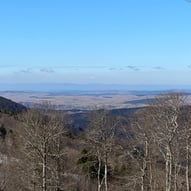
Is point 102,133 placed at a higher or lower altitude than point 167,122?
lower

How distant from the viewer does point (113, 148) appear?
3584 cm

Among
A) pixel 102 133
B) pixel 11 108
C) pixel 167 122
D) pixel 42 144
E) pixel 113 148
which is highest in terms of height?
pixel 167 122

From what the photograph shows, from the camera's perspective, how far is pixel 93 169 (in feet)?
143

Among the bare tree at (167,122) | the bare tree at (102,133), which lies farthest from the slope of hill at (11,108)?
the bare tree at (167,122)

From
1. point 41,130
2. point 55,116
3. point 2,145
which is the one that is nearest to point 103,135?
point 55,116

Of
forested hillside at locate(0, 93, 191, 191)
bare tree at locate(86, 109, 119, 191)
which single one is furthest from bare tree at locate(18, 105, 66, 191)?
bare tree at locate(86, 109, 119, 191)

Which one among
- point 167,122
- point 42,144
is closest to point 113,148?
point 167,122

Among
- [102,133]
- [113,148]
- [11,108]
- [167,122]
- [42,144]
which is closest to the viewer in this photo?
[42,144]

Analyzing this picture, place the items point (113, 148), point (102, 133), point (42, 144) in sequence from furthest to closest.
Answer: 1. point (113, 148)
2. point (102, 133)
3. point (42, 144)

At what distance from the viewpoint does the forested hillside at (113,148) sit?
28141mm

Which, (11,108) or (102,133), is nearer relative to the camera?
(102,133)

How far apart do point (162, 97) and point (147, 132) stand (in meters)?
2.34

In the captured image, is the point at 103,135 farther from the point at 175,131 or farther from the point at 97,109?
the point at 175,131

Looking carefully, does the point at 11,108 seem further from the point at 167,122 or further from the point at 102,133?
the point at 167,122
